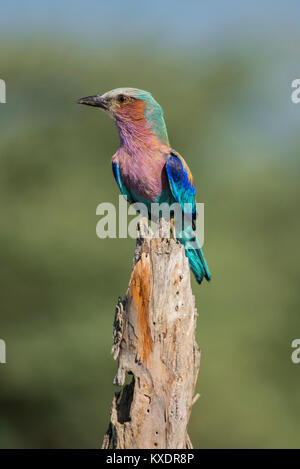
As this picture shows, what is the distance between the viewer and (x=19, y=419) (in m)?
16.3

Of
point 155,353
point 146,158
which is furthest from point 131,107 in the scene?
point 155,353

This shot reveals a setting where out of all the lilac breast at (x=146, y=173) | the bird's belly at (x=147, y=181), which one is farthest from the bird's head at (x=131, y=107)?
the bird's belly at (x=147, y=181)

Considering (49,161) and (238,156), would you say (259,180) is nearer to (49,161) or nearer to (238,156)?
(238,156)

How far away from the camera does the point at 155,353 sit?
14.5ft

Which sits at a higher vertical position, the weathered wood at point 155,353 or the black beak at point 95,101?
the black beak at point 95,101

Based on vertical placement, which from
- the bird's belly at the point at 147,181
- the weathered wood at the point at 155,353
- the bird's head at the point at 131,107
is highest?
the bird's head at the point at 131,107

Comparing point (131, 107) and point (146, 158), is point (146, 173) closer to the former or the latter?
point (146, 158)

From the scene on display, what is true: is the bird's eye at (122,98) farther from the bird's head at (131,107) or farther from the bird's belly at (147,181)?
the bird's belly at (147,181)

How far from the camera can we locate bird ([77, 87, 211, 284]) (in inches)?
243

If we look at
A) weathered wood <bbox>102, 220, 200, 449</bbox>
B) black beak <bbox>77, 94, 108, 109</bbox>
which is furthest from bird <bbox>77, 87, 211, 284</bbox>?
weathered wood <bbox>102, 220, 200, 449</bbox>

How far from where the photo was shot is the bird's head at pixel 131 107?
6.23 meters

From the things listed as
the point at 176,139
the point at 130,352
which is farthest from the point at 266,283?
the point at 130,352

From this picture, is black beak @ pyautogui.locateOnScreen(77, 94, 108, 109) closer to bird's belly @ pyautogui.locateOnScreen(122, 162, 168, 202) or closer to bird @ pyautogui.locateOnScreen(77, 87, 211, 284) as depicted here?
bird @ pyautogui.locateOnScreen(77, 87, 211, 284)

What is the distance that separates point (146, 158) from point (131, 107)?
1.83 feet
